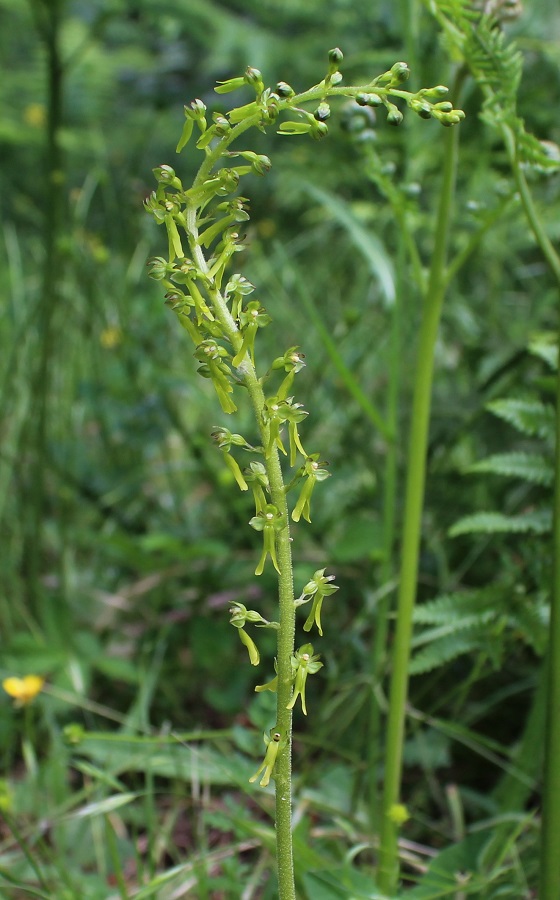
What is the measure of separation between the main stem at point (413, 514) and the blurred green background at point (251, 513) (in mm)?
56

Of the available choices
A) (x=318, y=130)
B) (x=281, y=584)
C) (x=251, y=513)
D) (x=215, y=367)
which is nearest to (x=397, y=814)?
(x=281, y=584)

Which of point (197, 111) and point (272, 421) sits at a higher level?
point (197, 111)

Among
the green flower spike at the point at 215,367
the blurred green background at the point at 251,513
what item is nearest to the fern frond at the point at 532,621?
the blurred green background at the point at 251,513

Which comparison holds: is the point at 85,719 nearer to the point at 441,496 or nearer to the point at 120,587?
the point at 120,587

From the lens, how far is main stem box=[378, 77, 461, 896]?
39.8 inches

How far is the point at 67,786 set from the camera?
1.44m

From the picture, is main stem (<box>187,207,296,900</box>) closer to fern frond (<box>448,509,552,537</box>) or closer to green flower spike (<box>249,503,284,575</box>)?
green flower spike (<box>249,503,284,575</box>)

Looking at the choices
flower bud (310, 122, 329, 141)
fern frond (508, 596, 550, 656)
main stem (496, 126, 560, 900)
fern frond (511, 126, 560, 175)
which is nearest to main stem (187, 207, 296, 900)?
flower bud (310, 122, 329, 141)

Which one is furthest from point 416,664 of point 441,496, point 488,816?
point 441,496

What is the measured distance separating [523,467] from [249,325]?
0.66 m

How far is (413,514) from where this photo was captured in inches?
41.0

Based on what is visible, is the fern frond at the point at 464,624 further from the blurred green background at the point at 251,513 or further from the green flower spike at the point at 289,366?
the green flower spike at the point at 289,366

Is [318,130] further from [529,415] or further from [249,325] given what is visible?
[529,415]

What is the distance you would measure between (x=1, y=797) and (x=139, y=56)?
511 cm
